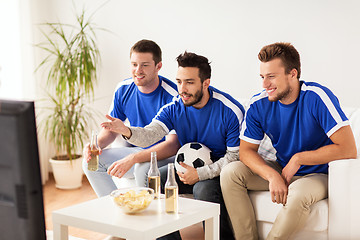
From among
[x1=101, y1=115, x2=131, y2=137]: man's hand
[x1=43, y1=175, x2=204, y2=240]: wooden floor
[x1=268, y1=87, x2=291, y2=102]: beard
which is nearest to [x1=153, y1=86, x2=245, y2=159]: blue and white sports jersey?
[x1=101, y1=115, x2=131, y2=137]: man's hand

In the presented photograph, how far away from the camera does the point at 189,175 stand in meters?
2.92

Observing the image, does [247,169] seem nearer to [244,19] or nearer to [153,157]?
[153,157]

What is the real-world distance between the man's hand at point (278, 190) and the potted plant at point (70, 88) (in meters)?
2.30

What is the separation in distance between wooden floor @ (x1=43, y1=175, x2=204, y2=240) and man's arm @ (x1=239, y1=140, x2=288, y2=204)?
2.24 ft

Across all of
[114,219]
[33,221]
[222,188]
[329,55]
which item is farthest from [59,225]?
[329,55]

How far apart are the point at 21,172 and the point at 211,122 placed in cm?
216

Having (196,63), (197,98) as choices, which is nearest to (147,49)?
(196,63)

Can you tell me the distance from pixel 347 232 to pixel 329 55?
1.59 m

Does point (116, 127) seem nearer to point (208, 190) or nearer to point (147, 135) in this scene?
point (147, 135)

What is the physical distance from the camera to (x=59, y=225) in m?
2.34

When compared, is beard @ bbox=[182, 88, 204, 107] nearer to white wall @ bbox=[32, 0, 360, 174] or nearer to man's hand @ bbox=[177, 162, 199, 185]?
man's hand @ bbox=[177, 162, 199, 185]

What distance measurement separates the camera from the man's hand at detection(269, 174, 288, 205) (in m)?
2.65

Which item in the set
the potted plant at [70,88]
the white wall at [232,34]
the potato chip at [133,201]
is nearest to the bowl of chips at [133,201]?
the potato chip at [133,201]

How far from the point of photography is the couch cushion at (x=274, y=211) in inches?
104
